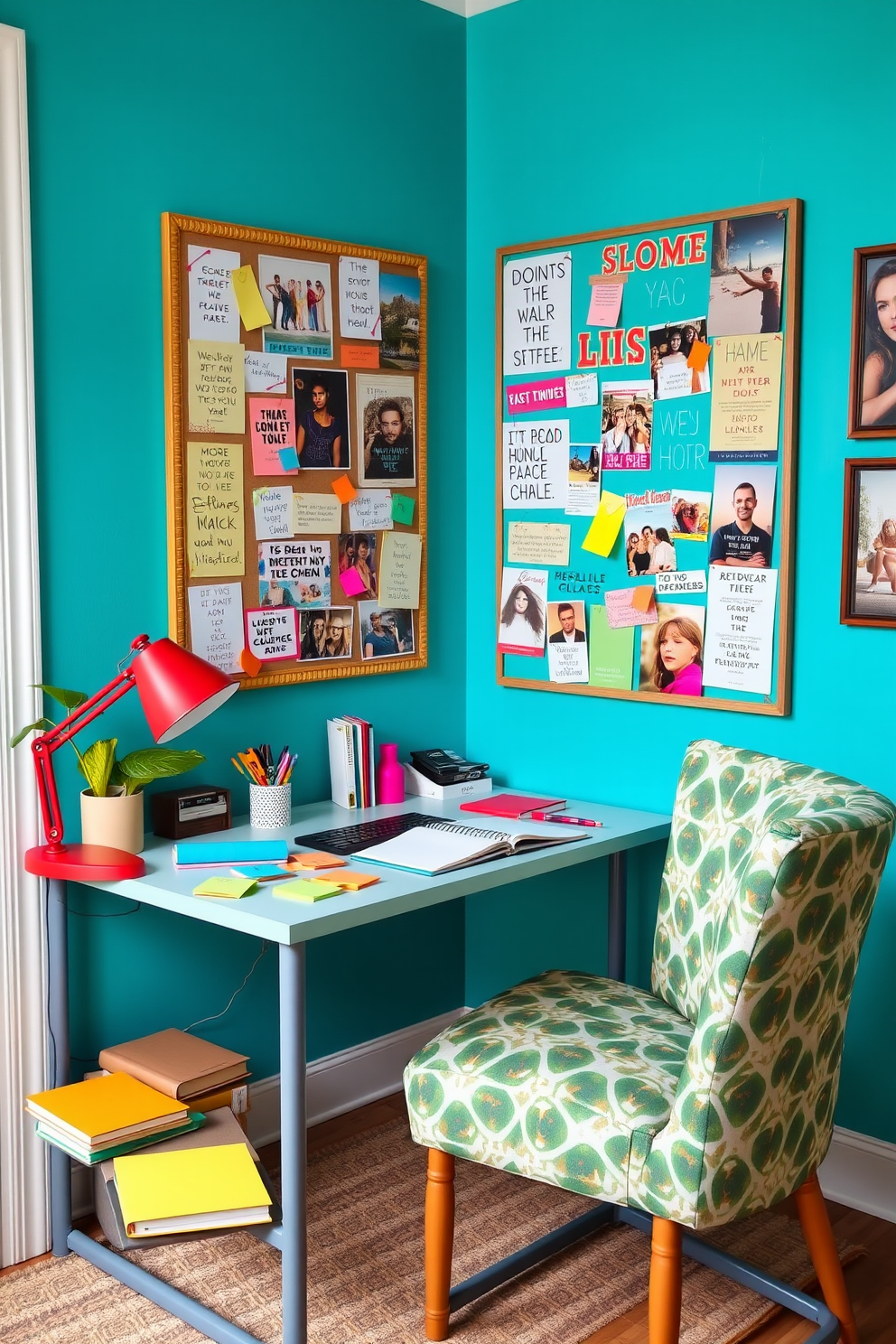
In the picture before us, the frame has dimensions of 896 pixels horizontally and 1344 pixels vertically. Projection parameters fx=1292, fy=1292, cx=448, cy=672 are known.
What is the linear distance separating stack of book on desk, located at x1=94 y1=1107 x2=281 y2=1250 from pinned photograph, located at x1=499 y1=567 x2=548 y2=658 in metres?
1.29

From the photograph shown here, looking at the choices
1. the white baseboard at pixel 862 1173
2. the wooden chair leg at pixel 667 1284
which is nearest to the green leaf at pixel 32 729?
the wooden chair leg at pixel 667 1284

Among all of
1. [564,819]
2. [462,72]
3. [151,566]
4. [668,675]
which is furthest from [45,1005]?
[462,72]

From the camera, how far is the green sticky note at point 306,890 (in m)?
2.04

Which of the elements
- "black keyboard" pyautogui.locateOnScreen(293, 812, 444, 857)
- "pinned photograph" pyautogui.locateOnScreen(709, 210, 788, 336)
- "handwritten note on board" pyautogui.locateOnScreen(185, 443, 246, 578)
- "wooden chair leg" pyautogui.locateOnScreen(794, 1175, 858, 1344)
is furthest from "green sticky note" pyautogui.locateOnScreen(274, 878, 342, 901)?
"pinned photograph" pyautogui.locateOnScreen(709, 210, 788, 336)

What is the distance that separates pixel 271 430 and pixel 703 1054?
1.54 m

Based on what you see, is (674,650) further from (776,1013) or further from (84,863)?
(84,863)

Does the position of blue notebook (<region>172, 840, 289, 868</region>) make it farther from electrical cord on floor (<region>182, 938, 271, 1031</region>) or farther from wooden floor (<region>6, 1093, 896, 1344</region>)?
wooden floor (<region>6, 1093, 896, 1344</region>)

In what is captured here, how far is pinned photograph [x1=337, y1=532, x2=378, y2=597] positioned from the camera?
283cm

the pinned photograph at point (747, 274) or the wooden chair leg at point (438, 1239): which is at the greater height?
the pinned photograph at point (747, 274)

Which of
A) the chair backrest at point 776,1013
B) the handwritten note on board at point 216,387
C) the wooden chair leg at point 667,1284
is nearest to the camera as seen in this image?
the chair backrest at point 776,1013

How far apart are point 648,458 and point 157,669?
3.77 feet

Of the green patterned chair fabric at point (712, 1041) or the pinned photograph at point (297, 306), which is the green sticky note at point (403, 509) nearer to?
the pinned photograph at point (297, 306)

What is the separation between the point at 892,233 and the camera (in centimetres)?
231

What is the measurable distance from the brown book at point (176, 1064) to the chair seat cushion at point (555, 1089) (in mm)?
404
